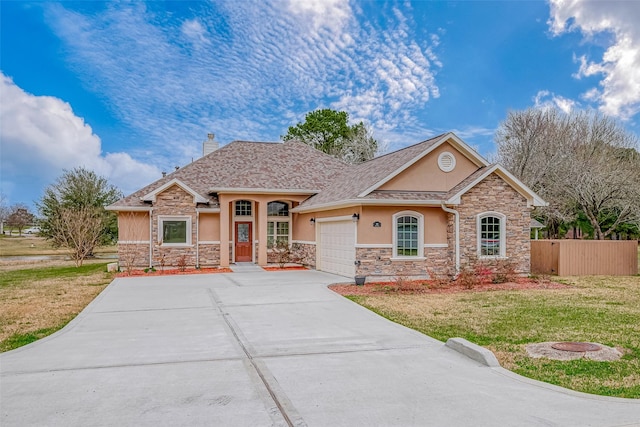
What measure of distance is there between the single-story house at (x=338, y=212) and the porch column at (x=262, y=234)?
48 mm

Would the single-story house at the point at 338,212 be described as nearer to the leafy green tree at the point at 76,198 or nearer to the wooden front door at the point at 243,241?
the wooden front door at the point at 243,241

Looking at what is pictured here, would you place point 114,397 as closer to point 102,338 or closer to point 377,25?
point 102,338

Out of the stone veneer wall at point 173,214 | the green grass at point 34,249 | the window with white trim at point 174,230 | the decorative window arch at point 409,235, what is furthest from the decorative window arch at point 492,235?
the green grass at point 34,249

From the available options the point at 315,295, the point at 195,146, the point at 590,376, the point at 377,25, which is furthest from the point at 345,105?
the point at 590,376

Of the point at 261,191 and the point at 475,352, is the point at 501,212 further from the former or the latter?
the point at 475,352

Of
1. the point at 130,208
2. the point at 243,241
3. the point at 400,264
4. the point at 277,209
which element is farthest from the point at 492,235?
the point at 130,208

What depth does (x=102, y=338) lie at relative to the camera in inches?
325

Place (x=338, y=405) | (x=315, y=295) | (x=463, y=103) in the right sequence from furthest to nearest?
(x=463, y=103)
(x=315, y=295)
(x=338, y=405)

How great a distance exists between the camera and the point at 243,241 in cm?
2291

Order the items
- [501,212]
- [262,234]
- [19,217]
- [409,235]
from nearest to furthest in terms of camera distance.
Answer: [409,235] → [501,212] → [262,234] → [19,217]

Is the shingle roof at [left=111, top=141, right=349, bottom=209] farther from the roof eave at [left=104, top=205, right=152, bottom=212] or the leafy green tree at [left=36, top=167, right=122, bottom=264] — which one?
the leafy green tree at [left=36, top=167, right=122, bottom=264]

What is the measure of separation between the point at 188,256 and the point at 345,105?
1079 inches

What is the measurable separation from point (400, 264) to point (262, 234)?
7.49 metres

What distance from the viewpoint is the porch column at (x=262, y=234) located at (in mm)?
21594
